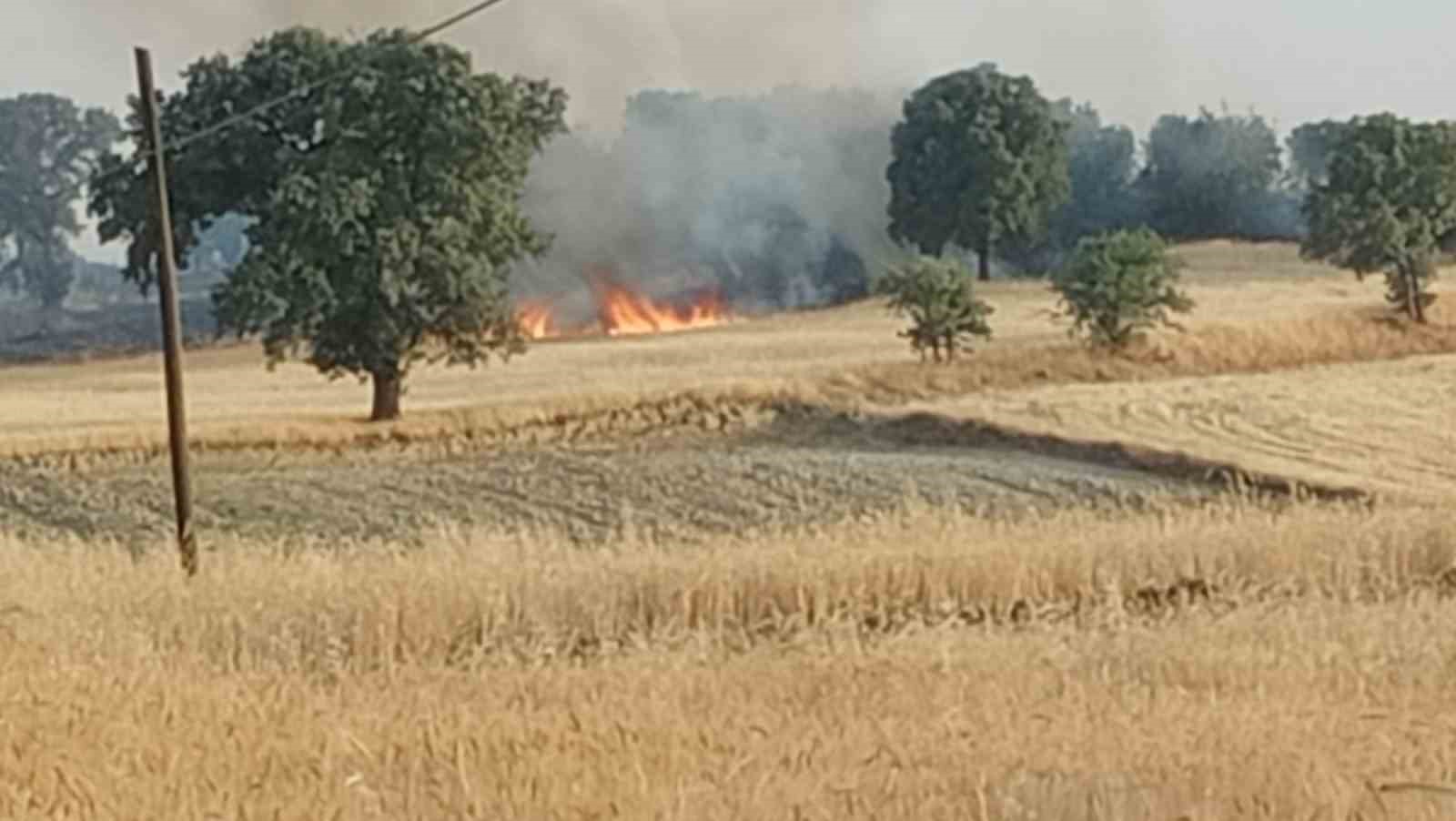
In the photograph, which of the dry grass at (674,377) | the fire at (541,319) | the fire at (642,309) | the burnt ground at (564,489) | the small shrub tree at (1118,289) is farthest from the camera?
the fire at (642,309)

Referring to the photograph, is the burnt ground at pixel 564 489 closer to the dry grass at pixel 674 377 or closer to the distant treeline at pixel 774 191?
the dry grass at pixel 674 377

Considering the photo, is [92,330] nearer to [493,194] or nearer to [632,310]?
[632,310]

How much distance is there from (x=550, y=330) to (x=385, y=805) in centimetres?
8047

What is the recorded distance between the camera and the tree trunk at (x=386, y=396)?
4019 centimetres

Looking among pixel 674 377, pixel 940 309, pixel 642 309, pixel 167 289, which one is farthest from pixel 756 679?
pixel 642 309

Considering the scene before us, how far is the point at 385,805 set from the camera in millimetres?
5242

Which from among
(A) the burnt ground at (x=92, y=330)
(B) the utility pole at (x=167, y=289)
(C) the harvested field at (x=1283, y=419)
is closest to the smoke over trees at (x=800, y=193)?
(A) the burnt ground at (x=92, y=330)

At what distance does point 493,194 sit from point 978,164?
1732 inches

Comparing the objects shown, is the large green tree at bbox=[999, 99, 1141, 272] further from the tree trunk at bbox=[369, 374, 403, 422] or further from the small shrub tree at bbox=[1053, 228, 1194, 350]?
the tree trunk at bbox=[369, 374, 403, 422]

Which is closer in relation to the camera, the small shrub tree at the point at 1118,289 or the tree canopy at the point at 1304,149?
the small shrub tree at the point at 1118,289

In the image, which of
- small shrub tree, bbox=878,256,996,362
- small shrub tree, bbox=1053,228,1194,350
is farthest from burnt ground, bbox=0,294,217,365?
small shrub tree, bbox=1053,228,1194,350

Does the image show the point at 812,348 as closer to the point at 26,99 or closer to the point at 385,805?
the point at 385,805

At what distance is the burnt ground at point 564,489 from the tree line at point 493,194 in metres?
4.40

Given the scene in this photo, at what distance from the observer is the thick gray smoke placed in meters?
103
